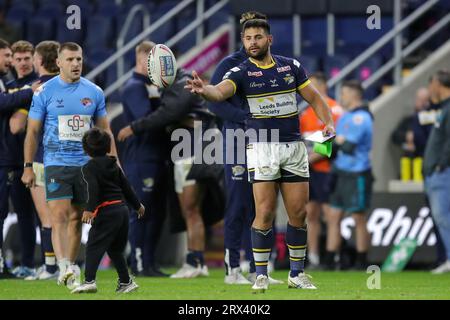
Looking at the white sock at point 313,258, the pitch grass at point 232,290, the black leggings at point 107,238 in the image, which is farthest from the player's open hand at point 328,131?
the white sock at point 313,258

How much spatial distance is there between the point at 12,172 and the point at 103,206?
321cm

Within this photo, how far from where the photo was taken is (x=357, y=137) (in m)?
14.6

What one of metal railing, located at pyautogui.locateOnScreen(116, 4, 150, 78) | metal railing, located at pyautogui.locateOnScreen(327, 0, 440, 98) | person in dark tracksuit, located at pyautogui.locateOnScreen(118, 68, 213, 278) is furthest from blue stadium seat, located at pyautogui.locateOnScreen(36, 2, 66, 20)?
person in dark tracksuit, located at pyautogui.locateOnScreen(118, 68, 213, 278)

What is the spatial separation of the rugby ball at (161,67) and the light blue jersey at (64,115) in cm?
109

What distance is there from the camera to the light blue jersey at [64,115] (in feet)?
35.4

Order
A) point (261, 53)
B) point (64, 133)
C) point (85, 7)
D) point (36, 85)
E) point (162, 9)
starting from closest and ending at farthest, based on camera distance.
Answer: point (261, 53), point (64, 133), point (36, 85), point (162, 9), point (85, 7)

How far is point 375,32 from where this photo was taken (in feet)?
59.1

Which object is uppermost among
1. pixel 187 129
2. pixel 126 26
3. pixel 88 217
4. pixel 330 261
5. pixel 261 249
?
pixel 126 26

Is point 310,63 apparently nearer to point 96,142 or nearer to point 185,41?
point 185,41

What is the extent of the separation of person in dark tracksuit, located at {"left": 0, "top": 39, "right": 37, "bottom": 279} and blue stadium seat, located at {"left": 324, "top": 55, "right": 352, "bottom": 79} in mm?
6186

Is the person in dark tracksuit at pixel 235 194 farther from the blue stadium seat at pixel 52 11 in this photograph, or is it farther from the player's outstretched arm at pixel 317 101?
the blue stadium seat at pixel 52 11

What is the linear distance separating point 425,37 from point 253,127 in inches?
300

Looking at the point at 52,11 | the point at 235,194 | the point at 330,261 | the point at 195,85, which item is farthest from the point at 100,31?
the point at 195,85
